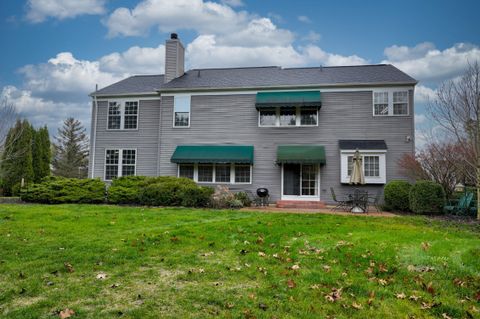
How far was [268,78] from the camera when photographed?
62.0ft

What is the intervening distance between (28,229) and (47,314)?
19.9 ft

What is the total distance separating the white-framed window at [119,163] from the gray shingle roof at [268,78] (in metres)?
4.04

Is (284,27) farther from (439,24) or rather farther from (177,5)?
(439,24)

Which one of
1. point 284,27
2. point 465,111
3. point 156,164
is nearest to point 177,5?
point 284,27

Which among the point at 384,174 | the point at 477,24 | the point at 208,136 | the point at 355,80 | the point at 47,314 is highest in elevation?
the point at 477,24

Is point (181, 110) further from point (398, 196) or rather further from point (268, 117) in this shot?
point (398, 196)

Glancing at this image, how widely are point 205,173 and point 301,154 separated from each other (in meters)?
5.98

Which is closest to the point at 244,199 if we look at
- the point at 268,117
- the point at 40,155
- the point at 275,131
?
the point at 275,131

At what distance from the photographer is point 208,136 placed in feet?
60.9

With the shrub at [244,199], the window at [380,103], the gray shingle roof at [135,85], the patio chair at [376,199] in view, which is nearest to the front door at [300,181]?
the shrub at [244,199]

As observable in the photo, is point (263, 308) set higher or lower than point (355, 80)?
lower

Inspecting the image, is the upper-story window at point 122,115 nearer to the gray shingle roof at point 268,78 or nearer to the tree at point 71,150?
the gray shingle roof at point 268,78

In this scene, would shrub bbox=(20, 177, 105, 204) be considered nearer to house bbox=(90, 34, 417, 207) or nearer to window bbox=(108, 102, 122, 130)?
house bbox=(90, 34, 417, 207)

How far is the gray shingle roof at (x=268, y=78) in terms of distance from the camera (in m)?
17.4
